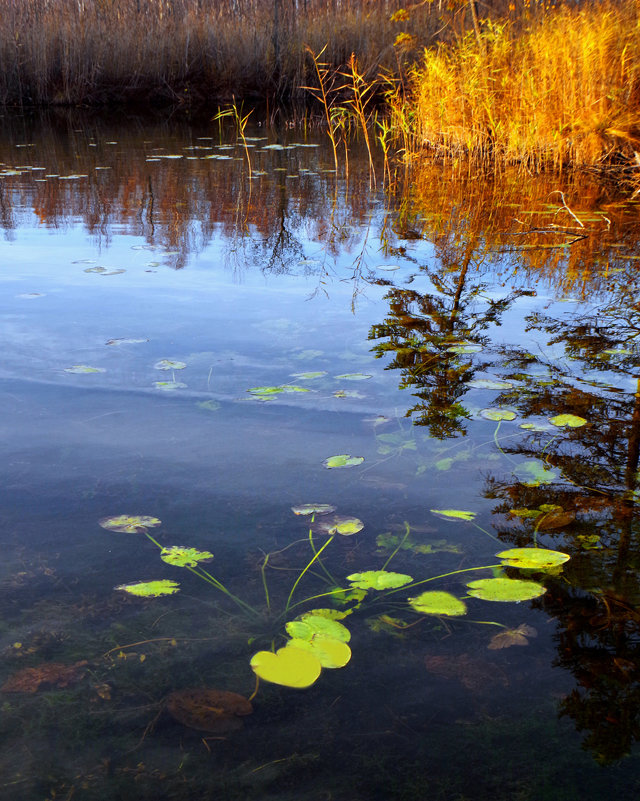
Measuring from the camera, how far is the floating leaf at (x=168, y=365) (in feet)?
7.97

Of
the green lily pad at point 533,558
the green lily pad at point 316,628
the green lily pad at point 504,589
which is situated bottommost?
the green lily pad at point 316,628

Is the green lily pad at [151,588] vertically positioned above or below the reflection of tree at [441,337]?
below

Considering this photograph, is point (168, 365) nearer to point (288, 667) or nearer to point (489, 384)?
point (489, 384)

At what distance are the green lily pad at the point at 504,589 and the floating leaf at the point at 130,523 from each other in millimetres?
656

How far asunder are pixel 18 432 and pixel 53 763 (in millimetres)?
1133

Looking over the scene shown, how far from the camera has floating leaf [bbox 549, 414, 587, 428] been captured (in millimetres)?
1949

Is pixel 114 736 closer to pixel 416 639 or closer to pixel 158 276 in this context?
pixel 416 639

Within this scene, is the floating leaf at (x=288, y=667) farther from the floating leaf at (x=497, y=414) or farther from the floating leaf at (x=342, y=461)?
the floating leaf at (x=497, y=414)

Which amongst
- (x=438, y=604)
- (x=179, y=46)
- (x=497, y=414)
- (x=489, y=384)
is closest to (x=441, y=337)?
(x=489, y=384)

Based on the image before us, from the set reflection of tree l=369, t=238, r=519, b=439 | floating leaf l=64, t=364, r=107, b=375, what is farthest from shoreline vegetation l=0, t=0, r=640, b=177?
floating leaf l=64, t=364, r=107, b=375

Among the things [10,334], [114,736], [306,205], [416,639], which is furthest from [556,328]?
[306,205]

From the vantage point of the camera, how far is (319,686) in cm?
113

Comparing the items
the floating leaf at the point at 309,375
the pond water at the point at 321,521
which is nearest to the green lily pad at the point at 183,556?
the pond water at the point at 321,521

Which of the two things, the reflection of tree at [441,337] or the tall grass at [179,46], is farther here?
the tall grass at [179,46]
